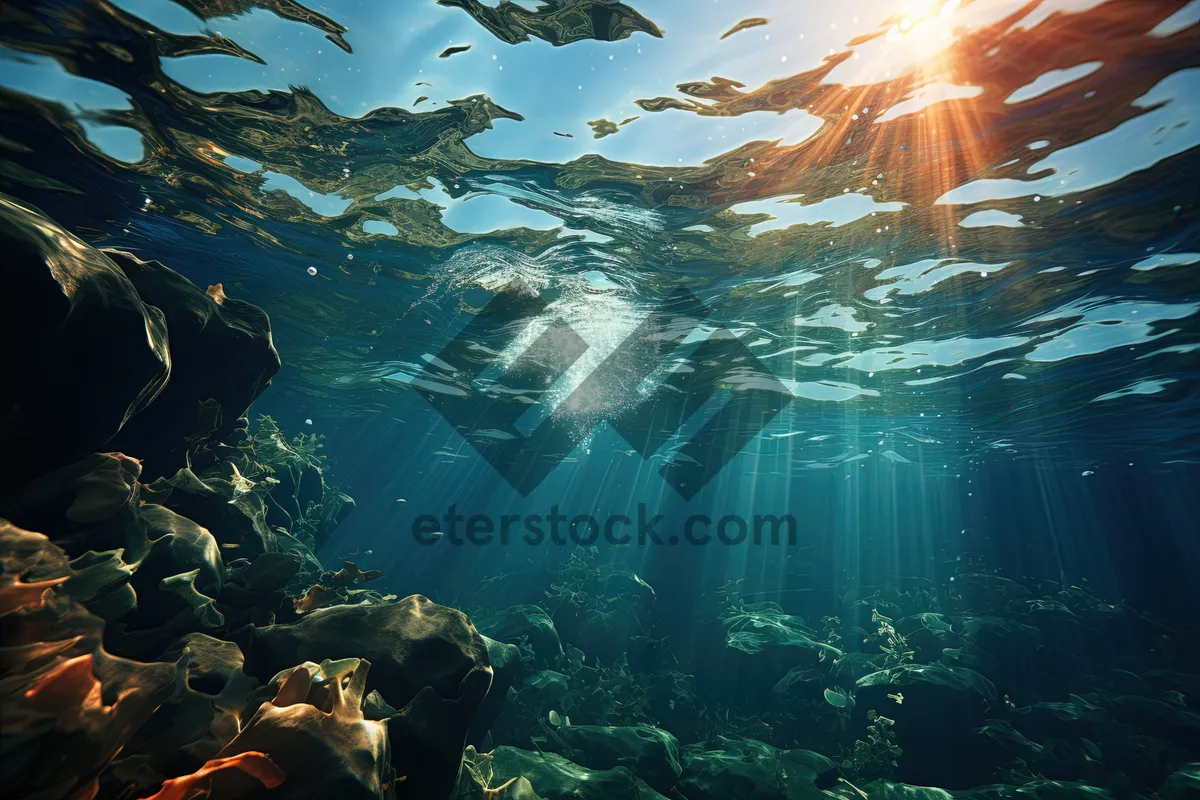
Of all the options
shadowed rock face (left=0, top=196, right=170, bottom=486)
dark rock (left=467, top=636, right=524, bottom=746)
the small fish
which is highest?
the small fish

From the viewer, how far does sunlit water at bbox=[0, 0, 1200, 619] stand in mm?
6254

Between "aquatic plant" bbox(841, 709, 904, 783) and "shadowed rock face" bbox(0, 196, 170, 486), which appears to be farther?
"aquatic plant" bbox(841, 709, 904, 783)

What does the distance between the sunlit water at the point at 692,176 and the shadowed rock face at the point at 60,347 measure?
4195 millimetres

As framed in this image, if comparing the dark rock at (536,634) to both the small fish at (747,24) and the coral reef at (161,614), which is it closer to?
the coral reef at (161,614)

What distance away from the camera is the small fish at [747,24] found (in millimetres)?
5914

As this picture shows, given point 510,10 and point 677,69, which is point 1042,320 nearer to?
point 677,69

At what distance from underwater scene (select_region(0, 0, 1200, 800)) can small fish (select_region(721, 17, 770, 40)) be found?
4 centimetres

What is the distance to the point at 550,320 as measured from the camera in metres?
14.6

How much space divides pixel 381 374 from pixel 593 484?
40.3 meters

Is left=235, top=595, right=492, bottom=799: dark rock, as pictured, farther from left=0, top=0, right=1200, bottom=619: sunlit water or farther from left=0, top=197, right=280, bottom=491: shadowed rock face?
left=0, top=0, right=1200, bottom=619: sunlit water

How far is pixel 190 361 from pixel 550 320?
923cm

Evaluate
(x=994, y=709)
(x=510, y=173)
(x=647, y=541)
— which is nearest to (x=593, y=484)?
(x=647, y=541)

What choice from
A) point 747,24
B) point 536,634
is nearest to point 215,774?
point 747,24

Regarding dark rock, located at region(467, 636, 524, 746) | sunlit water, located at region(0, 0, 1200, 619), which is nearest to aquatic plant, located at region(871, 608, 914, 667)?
sunlit water, located at region(0, 0, 1200, 619)
